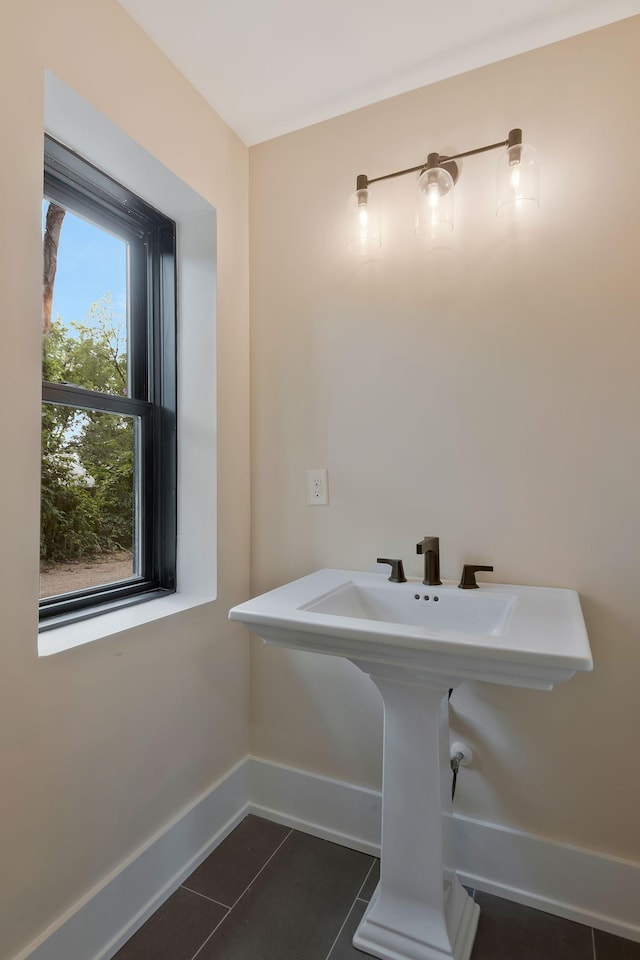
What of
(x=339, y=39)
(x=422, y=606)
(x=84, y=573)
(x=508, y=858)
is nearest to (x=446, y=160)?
(x=339, y=39)

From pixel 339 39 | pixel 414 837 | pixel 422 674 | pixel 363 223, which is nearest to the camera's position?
pixel 422 674

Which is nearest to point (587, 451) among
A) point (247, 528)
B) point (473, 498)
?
point (473, 498)

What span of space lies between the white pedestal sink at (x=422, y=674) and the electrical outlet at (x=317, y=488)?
381mm

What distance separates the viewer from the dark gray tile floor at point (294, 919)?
1195mm

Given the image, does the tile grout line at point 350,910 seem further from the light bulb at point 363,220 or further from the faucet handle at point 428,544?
the light bulb at point 363,220

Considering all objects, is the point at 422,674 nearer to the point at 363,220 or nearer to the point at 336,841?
the point at 336,841

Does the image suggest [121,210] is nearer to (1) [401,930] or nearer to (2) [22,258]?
(2) [22,258]

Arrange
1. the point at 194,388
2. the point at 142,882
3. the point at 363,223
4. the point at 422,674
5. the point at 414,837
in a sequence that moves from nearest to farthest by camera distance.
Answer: the point at 422,674 < the point at 414,837 < the point at 142,882 < the point at 363,223 < the point at 194,388

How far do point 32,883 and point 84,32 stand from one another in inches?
73.6

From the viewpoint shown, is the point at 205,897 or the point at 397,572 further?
the point at 397,572

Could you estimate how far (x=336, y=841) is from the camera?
156 centimetres

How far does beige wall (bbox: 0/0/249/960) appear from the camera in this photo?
1.00 meters

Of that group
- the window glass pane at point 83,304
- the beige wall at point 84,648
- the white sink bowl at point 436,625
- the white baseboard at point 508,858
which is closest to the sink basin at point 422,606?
the white sink bowl at point 436,625

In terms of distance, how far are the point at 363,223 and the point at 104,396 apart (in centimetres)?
93
